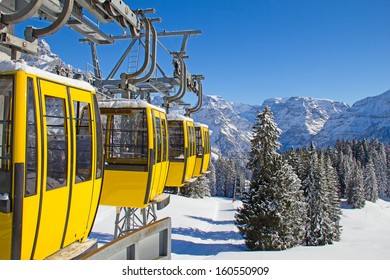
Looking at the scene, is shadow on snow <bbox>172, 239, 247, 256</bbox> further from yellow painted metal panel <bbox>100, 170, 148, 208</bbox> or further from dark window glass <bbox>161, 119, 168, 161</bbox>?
yellow painted metal panel <bbox>100, 170, 148, 208</bbox>

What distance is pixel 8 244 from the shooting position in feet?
10.2

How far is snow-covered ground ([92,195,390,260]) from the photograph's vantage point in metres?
13.2

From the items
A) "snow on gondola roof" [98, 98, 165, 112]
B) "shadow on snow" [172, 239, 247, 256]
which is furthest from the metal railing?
"shadow on snow" [172, 239, 247, 256]

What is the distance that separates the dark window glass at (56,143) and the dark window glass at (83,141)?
252 millimetres

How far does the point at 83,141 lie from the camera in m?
4.17

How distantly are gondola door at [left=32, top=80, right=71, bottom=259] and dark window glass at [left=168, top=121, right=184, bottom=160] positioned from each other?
23.3ft

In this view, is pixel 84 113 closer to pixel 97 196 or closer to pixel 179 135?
pixel 97 196

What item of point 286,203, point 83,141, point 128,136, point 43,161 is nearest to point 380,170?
point 286,203

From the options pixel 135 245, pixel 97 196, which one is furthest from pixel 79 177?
pixel 135 245

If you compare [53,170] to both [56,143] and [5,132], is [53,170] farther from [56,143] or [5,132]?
[5,132]

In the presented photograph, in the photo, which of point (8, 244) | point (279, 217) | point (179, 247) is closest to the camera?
point (8, 244)
